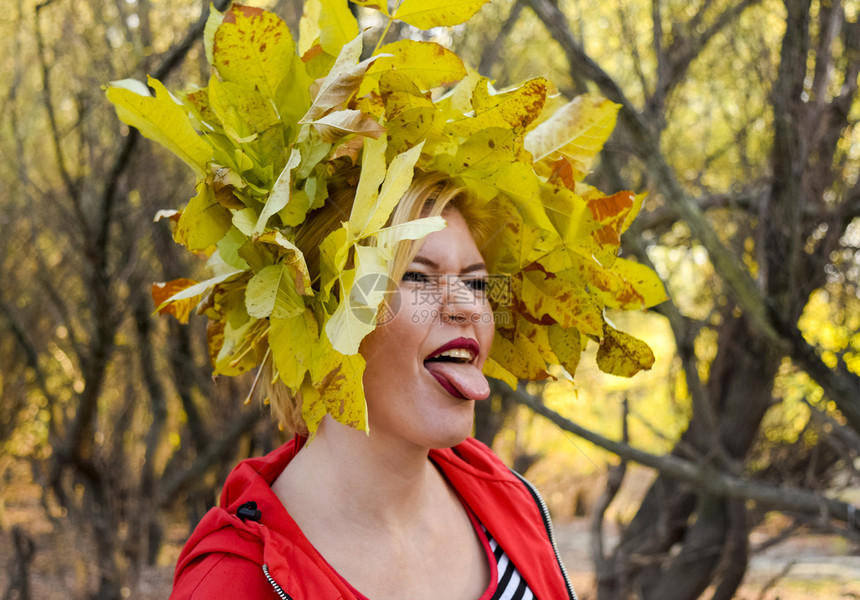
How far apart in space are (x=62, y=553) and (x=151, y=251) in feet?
6.19

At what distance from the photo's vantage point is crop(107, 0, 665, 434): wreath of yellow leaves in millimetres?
1393

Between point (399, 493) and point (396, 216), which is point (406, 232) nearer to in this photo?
point (396, 216)

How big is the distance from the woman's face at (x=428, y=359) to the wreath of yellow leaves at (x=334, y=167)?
14cm

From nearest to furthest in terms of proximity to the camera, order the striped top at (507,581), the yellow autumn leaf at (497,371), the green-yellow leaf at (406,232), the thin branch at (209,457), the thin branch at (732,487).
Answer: the green-yellow leaf at (406,232) → the striped top at (507,581) → the yellow autumn leaf at (497,371) → the thin branch at (732,487) → the thin branch at (209,457)

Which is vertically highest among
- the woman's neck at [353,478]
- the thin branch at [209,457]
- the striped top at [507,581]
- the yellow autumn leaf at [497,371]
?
the yellow autumn leaf at [497,371]

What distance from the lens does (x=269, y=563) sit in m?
1.34

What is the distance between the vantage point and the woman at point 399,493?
141 centimetres

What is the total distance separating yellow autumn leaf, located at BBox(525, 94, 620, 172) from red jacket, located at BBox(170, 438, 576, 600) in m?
0.81

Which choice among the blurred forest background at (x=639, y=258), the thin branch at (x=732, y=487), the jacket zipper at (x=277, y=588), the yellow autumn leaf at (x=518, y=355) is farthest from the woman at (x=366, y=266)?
the thin branch at (x=732, y=487)

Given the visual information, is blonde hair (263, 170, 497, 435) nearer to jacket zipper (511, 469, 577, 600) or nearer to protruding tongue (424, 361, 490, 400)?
protruding tongue (424, 361, 490, 400)

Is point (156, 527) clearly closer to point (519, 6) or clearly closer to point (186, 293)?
point (519, 6)

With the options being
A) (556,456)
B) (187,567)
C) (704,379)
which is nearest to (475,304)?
(187,567)

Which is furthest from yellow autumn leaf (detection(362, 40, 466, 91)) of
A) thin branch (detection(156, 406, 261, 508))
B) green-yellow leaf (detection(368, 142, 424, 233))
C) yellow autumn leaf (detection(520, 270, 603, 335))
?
thin branch (detection(156, 406, 261, 508))

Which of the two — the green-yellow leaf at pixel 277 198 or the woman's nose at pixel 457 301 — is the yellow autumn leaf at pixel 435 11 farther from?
the woman's nose at pixel 457 301
